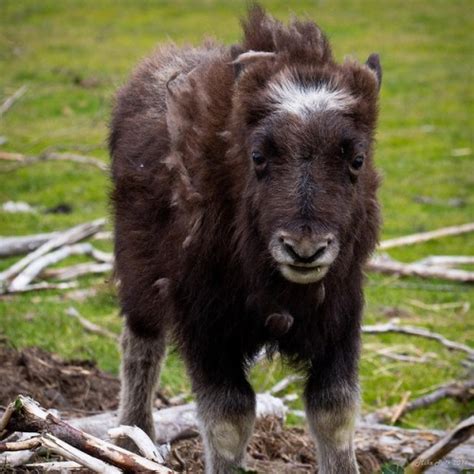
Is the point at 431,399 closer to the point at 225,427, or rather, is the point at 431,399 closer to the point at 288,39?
the point at 225,427

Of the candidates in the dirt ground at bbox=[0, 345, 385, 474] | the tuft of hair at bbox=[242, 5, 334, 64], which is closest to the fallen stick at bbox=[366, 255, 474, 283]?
the dirt ground at bbox=[0, 345, 385, 474]

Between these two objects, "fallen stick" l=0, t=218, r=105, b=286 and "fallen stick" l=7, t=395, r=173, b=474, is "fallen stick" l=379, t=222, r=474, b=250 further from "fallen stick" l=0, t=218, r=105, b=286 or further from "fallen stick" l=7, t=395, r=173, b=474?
"fallen stick" l=7, t=395, r=173, b=474

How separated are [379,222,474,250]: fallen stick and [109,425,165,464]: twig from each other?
6.13 metres

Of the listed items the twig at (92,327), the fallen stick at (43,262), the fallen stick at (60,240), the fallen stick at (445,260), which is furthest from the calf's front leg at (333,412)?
the fallen stick at (445,260)

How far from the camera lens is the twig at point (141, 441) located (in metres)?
4.42

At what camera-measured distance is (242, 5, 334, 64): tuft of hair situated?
15.0 ft

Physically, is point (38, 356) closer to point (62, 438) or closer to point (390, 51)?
point (62, 438)

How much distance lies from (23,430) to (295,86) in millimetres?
1599

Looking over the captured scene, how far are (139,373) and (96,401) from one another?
74cm

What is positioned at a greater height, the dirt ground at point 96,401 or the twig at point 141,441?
the twig at point 141,441

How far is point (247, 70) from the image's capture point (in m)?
4.50

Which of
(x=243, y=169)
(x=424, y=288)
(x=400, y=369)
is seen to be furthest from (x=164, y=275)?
(x=424, y=288)

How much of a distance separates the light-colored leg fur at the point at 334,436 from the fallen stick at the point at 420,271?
4.77 meters

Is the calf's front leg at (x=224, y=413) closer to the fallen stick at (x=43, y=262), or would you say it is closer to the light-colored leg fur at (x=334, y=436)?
the light-colored leg fur at (x=334, y=436)
